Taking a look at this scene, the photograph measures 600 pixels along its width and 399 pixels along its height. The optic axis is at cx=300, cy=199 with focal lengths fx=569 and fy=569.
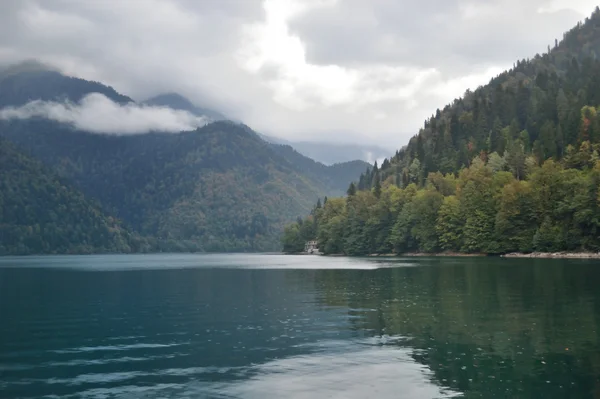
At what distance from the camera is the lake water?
24548 mm

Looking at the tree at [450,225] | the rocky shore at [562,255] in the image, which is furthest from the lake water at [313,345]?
the tree at [450,225]

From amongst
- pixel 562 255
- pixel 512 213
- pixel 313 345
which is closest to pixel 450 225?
pixel 512 213

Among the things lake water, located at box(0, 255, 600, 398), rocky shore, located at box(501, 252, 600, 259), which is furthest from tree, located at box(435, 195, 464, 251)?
lake water, located at box(0, 255, 600, 398)

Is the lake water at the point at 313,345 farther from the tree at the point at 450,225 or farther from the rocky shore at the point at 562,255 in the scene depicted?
the tree at the point at 450,225

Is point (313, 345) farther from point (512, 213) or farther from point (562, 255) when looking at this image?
point (512, 213)

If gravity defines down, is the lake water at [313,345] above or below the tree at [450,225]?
below

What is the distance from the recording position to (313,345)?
3391cm

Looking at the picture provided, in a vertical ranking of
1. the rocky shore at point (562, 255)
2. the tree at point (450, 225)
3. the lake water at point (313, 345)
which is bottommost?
the lake water at point (313, 345)

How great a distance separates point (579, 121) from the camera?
183m

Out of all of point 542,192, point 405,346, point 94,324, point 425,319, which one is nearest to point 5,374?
point 94,324

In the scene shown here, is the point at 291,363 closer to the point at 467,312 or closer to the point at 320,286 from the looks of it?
the point at 467,312

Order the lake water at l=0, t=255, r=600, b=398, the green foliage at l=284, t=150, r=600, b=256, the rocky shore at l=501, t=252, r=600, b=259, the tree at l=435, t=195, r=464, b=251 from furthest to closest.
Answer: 1. the tree at l=435, t=195, r=464, b=251
2. the green foliage at l=284, t=150, r=600, b=256
3. the rocky shore at l=501, t=252, r=600, b=259
4. the lake water at l=0, t=255, r=600, b=398

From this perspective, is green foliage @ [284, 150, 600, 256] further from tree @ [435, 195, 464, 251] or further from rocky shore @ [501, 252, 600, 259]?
rocky shore @ [501, 252, 600, 259]

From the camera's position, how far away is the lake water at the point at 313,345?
24.5 metres
